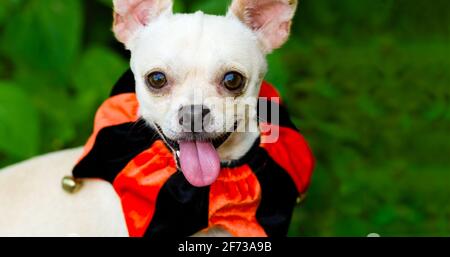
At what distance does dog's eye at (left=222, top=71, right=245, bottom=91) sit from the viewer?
2.02 metres

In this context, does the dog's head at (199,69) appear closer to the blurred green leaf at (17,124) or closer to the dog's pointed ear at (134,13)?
the dog's pointed ear at (134,13)

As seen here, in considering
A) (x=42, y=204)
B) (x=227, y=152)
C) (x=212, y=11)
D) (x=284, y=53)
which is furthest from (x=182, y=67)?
(x=284, y=53)

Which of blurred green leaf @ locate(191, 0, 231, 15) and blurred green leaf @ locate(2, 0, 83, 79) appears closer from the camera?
blurred green leaf @ locate(191, 0, 231, 15)

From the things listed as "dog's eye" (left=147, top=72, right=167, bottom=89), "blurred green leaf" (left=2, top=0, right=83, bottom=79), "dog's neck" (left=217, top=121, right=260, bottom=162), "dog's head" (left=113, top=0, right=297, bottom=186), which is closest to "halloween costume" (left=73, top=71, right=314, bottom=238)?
"dog's neck" (left=217, top=121, right=260, bottom=162)

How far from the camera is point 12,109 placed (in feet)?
9.50

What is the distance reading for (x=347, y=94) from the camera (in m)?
3.61

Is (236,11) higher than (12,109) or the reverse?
higher

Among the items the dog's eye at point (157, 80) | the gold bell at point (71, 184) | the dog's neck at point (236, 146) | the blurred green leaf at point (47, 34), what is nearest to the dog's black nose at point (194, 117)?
the dog's eye at point (157, 80)

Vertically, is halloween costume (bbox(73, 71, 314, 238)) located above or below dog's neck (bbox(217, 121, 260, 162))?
below

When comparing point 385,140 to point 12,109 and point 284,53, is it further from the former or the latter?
point 12,109

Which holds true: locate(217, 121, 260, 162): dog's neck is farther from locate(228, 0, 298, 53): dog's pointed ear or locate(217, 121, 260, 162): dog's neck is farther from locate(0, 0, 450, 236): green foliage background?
locate(0, 0, 450, 236): green foliage background

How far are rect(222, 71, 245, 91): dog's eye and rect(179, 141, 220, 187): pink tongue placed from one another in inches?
6.9

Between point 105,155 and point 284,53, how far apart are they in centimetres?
150

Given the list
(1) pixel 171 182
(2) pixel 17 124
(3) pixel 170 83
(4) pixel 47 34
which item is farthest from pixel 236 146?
(4) pixel 47 34
